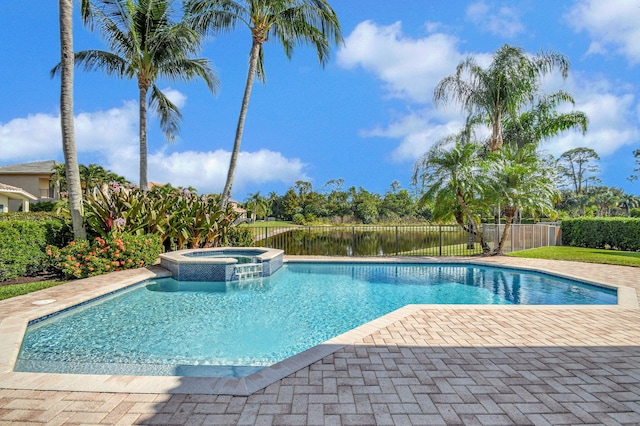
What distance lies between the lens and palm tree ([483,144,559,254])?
1126 centimetres

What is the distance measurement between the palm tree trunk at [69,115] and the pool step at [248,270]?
3.77 m

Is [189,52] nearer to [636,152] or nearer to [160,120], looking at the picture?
[160,120]

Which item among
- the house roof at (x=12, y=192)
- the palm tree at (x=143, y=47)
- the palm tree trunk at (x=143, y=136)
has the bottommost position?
the house roof at (x=12, y=192)

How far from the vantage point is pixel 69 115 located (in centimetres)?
778

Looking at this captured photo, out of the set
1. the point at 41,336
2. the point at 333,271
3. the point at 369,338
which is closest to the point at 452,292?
the point at 333,271

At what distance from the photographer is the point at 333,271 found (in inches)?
392

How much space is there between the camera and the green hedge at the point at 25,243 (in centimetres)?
686

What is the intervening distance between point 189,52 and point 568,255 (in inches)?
635

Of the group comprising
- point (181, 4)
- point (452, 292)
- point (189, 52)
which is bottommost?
point (452, 292)

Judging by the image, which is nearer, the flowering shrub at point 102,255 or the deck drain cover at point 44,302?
the deck drain cover at point 44,302

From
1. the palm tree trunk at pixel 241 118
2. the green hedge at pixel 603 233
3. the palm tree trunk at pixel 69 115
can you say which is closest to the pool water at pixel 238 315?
the palm tree trunk at pixel 69 115

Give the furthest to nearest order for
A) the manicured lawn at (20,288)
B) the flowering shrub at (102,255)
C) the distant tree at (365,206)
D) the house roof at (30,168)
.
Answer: the distant tree at (365,206) < the house roof at (30,168) < the flowering shrub at (102,255) < the manicured lawn at (20,288)

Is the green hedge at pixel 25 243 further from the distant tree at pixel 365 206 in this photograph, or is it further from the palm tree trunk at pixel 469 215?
the distant tree at pixel 365 206

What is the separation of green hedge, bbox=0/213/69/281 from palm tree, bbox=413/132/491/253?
11335mm
